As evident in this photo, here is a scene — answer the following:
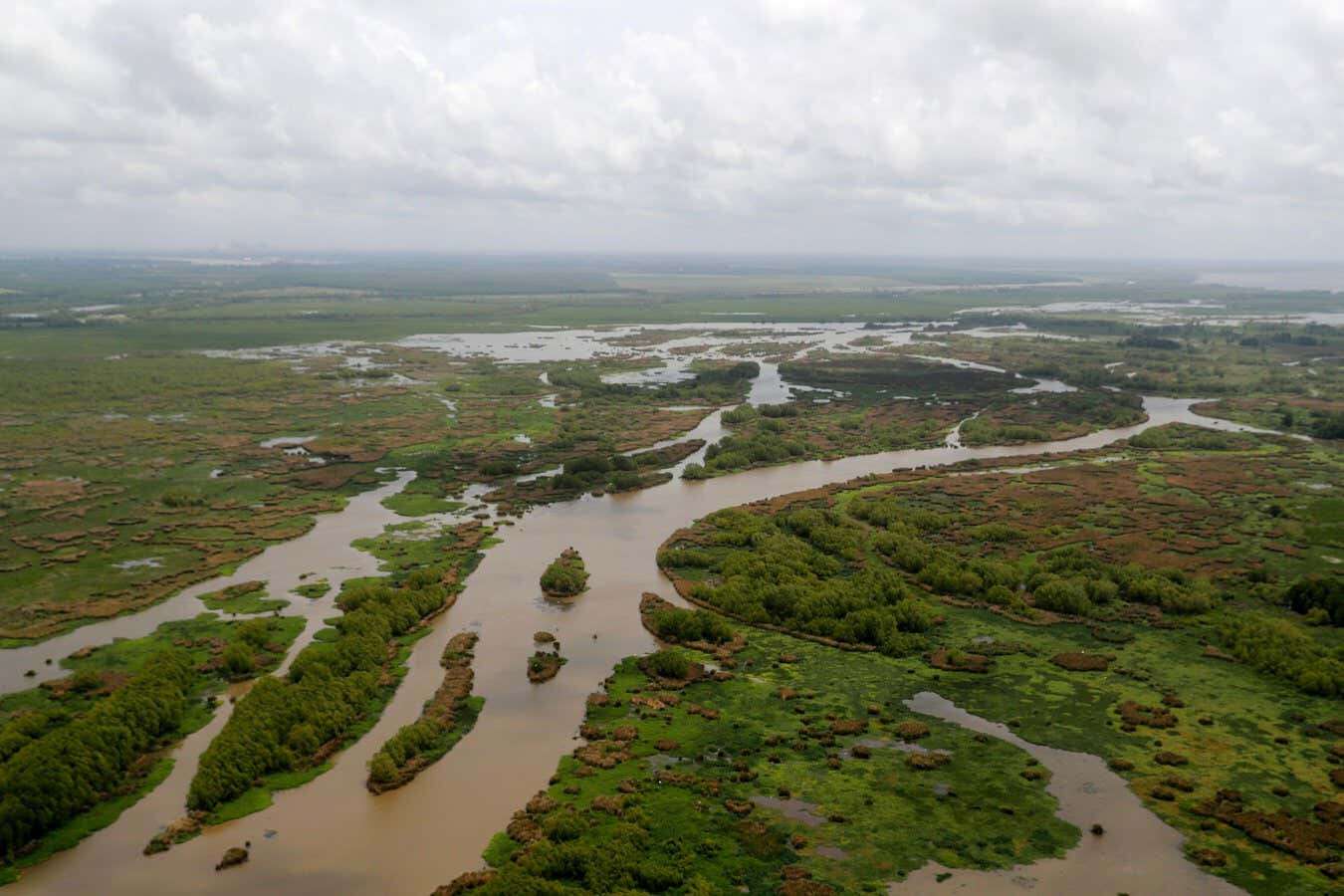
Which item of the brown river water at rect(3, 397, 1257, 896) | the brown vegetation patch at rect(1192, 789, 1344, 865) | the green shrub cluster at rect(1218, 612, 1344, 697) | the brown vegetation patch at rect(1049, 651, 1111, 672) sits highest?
the green shrub cluster at rect(1218, 612, 1344, 697)

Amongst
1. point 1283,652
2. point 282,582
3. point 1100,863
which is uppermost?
point 1283,652

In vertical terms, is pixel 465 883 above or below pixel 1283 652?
below

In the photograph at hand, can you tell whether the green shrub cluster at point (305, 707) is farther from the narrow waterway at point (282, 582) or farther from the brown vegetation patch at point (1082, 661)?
the brown vegetation patch at point (1082, 661)

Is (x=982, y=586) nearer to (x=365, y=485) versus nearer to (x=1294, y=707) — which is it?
(x=1294, y=707)

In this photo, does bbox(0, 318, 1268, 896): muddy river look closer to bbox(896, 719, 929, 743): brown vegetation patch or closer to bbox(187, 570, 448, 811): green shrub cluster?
bbox(187, 570, 448, 811): green shrub cluster

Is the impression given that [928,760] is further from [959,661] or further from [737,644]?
[737,644]

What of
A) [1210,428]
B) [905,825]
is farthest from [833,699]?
[1210,428]

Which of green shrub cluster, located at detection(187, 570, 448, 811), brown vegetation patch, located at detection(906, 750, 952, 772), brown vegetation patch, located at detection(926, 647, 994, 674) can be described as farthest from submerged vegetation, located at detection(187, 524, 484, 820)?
brown vegetation patch, located at detection(926, 647, 994, 674)

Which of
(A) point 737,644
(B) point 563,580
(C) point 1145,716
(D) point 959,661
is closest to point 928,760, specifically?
(D) point 959,661

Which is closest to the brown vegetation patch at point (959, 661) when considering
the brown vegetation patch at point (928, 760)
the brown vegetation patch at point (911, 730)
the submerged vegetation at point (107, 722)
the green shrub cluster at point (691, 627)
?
the brown vegetation patch at point (911, 730)
